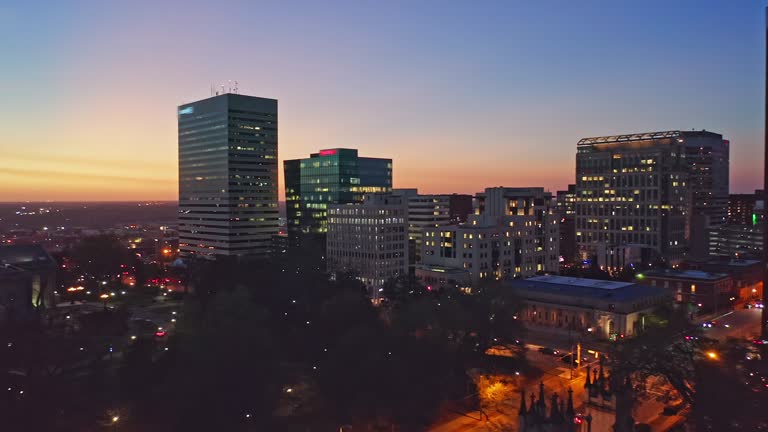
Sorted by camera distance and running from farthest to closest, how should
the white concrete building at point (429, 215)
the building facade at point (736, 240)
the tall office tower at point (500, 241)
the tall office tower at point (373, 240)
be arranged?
the building facade at point (736, 240), the white concrete building at point (429, 215), the tall office tower at point (373, 240), the tall office tower at point (500, 241)

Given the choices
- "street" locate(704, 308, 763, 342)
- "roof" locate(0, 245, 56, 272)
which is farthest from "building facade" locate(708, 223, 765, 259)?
"roof" locate(0, 245, 56, 272)

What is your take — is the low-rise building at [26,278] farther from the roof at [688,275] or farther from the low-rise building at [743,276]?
the low-rise building at [743,276]

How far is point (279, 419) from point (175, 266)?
95899 mm

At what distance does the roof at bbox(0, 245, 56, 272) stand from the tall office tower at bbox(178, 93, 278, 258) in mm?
64397

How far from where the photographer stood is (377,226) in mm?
118562

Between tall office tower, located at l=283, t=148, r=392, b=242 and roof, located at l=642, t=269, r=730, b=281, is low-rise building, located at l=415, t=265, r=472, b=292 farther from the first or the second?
tall office tower, located at l=283, t=148, r=392, b=242

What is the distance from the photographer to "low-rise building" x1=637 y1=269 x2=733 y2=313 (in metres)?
93.6

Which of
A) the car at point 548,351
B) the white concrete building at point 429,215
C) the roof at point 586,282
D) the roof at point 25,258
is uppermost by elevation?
the white concrete building at point 429,215

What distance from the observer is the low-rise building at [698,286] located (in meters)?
93.6

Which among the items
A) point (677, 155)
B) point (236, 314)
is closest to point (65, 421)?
point (236, 314)

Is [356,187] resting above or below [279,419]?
above

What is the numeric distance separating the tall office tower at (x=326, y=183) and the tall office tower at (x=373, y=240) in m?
28.8

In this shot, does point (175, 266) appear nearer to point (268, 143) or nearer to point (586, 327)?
point (268, 143)

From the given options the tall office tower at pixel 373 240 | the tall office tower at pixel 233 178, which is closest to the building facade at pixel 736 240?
the tall office tower at pixel 373 240
